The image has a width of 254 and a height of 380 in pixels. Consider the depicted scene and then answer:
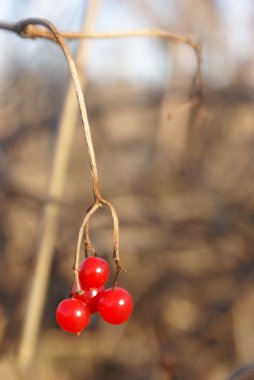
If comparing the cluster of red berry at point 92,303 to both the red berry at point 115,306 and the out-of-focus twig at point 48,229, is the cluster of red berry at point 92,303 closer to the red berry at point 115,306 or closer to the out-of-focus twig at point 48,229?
the red berry at point 115,306

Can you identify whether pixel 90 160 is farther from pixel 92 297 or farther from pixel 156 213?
pixel 156 213

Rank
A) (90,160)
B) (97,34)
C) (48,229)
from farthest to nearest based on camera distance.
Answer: (48,229) → (97,34) → (90,160)

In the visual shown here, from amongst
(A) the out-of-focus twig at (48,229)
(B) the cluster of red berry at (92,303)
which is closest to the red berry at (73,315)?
(B) the cluster of red berry at (92,303)

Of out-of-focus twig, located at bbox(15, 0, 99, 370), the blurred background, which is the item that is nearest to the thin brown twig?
out-of-focus twig, located at bbox(15, 0, 99, 370)

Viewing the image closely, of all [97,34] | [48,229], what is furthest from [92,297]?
[48,229]

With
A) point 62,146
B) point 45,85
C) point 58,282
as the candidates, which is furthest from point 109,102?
point 62,146

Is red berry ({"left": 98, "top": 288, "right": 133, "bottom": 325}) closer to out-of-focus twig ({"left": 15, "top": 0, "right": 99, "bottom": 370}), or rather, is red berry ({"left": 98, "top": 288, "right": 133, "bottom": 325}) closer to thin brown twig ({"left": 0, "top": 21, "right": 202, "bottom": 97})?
thin brown twig ({"left": 0, "top": 21, "right": 202, "bottom": 97})
